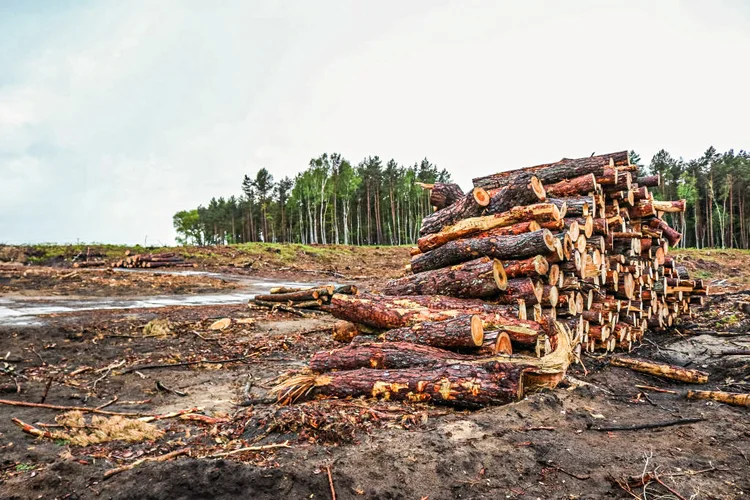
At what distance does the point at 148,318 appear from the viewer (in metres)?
9.42

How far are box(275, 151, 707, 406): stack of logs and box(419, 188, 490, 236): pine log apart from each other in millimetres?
24

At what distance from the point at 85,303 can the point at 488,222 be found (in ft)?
40.1

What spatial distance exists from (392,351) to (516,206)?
3728 millimetres

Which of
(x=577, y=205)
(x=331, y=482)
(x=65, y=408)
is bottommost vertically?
(x=65, y=408)

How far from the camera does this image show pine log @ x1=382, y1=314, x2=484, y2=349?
191 inches

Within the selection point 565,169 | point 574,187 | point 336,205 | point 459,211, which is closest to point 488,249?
point 459,211

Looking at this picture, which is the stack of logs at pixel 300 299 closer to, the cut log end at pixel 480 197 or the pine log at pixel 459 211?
the pine log at pixel 459 211

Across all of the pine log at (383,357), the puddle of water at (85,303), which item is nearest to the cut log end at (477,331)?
the pine log at (383,357)

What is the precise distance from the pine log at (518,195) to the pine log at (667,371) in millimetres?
3043

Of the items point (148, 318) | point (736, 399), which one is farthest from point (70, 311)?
point (736, 399)

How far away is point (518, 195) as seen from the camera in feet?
22.9

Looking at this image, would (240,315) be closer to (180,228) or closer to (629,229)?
(629,229)

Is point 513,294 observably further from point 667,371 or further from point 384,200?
point 384,200

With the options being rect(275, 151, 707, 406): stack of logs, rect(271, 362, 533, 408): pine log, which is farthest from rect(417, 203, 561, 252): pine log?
rect(271, 362, 533, 408): pine log
